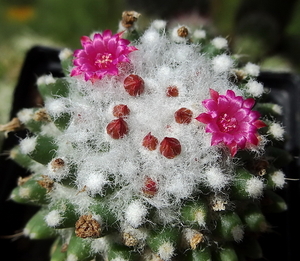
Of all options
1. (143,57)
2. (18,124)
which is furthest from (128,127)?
(18,124)

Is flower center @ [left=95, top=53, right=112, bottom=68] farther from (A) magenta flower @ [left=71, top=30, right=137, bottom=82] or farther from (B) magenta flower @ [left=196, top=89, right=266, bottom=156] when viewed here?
(B) magenta flower @ [left=196, top=89, right=266, bottom=156]

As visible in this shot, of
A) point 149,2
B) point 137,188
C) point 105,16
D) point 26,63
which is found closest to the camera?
point 137,188

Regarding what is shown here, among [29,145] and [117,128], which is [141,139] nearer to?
[117,128]

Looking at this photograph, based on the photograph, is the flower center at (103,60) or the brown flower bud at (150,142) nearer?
the brown flower bud at (150,142)

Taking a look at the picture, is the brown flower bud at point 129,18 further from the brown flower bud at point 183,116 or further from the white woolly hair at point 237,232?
the white woolly hair at point 237,232

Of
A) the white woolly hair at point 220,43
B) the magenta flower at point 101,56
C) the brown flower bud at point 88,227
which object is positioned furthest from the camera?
the white woolly hair at point 220,43

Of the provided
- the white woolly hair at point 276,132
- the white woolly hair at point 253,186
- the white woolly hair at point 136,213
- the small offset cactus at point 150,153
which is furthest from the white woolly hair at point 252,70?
the white woolly hair at point 136,213

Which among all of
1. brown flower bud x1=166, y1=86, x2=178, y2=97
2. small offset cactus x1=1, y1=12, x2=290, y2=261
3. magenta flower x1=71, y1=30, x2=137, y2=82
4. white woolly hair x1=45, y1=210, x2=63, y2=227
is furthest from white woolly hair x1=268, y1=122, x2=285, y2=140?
white woolly hair x1=45, y1=210, x2=63, y2=227

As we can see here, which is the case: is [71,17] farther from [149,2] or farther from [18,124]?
[18,124]
